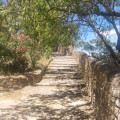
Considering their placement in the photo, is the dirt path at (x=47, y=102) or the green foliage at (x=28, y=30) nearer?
the dirt path at (x=47, y=102)

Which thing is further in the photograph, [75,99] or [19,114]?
[75,99]

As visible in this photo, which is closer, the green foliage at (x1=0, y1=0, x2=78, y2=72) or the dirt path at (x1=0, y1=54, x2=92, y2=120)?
the dirt path at (x1=0, y1=54, x2=92, y2=120)

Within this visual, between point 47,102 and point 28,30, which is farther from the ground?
point 28,30

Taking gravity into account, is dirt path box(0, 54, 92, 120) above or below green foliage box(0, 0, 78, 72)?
below

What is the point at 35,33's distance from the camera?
222 inches

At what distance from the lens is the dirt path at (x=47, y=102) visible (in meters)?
5.03

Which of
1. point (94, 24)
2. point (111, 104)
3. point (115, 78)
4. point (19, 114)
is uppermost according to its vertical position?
point (94, 24)

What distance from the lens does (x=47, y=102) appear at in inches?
240

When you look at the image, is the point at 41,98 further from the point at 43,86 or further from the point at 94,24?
the point at 94,24

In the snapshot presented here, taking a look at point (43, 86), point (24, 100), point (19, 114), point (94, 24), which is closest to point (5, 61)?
point (43, 86)

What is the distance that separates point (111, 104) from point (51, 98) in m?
3.65

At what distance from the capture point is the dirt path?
5026 millimetres

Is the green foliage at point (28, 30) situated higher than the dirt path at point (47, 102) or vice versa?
the green foliage at point (28, 30)

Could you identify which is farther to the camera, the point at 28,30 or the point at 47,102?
the point at 47,102
